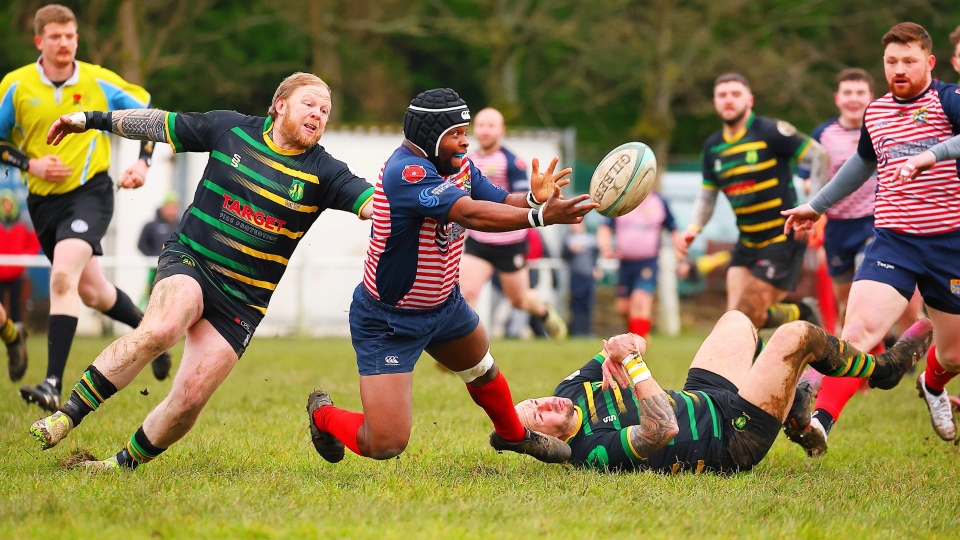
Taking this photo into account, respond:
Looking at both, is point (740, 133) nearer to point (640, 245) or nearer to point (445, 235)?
point (445, 235)

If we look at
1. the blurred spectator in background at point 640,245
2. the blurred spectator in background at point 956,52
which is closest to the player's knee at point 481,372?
the blurred spectator in background at point 956,52

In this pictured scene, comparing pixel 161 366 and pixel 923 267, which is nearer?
pixel 923 267

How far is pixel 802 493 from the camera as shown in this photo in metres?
5.10

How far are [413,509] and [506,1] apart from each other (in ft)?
73.4

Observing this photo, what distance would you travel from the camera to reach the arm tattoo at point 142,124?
5.65m

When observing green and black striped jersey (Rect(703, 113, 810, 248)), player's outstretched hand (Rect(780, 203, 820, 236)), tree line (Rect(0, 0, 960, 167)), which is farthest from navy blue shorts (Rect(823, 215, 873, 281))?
tree line (Rect(0, 0, 960, 167))

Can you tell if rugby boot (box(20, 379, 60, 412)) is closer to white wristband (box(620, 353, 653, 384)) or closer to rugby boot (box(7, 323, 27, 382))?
rugby boot (box(7, 323, 27, 382))

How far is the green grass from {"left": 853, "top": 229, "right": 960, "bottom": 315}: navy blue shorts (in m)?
0.91

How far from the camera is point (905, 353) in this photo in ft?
19.6

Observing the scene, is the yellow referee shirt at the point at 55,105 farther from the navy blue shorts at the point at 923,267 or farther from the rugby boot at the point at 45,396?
the navy blue shorts at the point at 923,267

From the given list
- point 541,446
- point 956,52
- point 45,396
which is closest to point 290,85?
point 541,446

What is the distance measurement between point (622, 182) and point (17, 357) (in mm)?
5643

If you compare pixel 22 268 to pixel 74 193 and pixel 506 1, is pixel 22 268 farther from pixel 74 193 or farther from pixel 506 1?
pixel 506 1

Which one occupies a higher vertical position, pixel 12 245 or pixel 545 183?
pixel 545 183
